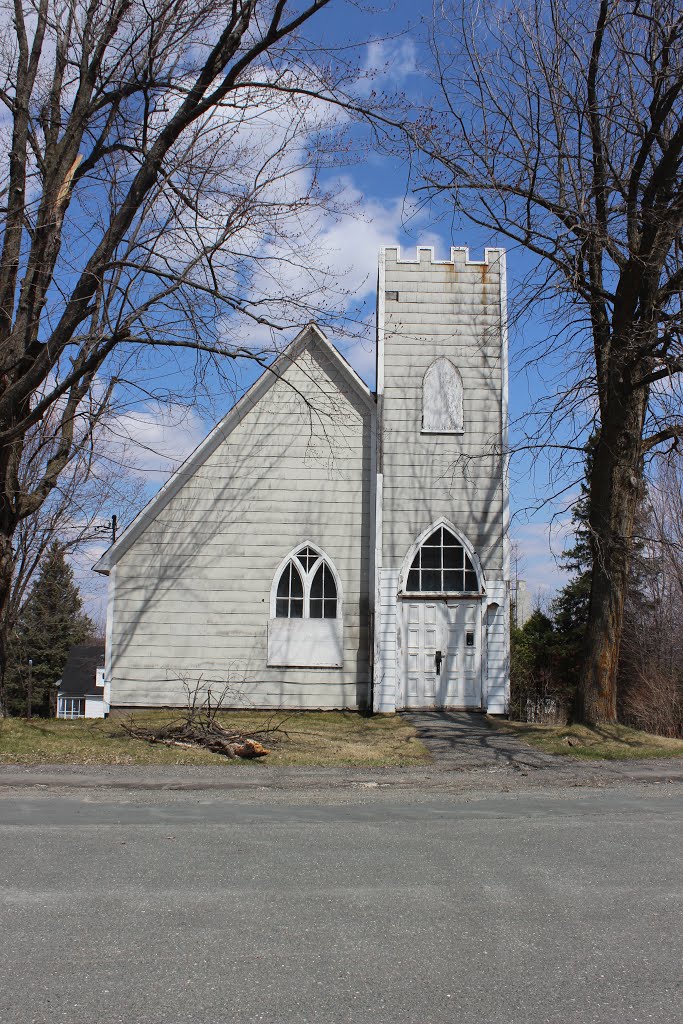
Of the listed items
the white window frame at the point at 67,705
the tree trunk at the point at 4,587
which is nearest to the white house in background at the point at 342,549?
the tree trunk at the point at 4,587

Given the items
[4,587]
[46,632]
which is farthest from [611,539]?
[46,632]

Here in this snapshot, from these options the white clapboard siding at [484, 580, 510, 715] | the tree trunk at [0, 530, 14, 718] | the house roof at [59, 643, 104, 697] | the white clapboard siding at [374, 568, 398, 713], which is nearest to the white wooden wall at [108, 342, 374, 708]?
the white clapboard siding at [374, 568, 398, 713]

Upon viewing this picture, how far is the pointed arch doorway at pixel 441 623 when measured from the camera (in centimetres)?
1591

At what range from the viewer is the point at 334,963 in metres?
3.99

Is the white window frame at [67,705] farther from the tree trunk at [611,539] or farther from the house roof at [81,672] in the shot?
the tree trunk at [611,539]

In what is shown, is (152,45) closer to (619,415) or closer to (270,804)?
(619,415)

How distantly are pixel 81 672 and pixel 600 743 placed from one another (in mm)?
44210

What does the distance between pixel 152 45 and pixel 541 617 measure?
21637 millimetres

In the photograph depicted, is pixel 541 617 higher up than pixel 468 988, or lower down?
higher up

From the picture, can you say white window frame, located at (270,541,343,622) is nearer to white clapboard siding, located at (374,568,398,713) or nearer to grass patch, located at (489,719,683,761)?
white clapboard siding, located at (374,568,398,713)

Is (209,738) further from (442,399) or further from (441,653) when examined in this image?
(442,399)

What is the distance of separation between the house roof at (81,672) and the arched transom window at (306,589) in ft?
110

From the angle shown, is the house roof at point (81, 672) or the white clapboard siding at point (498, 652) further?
the house roof at point (81, 672)

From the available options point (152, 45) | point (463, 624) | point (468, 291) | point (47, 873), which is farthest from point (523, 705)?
point (47, 873)
